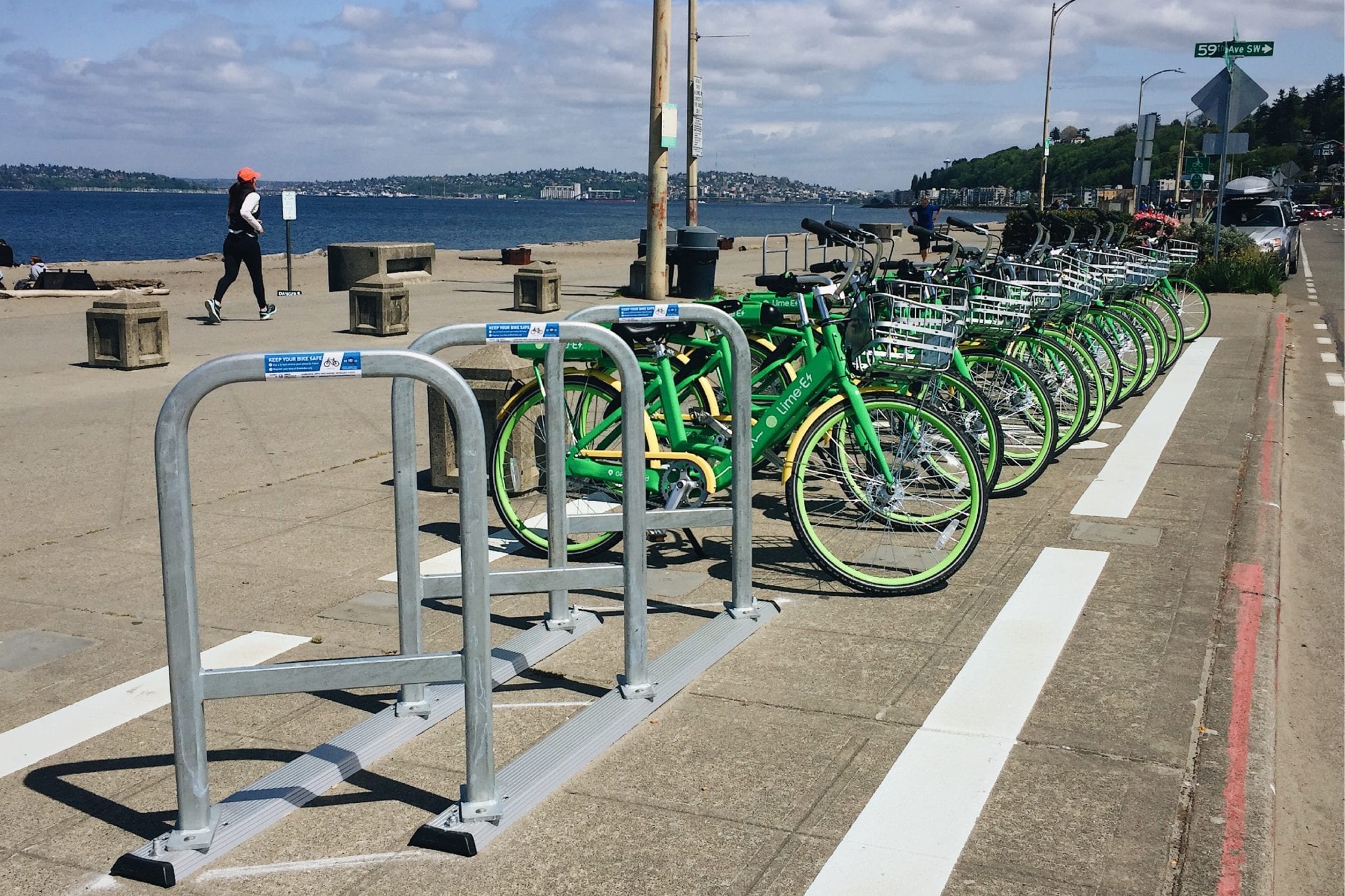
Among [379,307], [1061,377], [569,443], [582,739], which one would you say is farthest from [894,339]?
[379,307]

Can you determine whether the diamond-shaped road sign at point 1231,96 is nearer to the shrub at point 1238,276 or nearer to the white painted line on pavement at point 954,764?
the shrub at point 1238,276

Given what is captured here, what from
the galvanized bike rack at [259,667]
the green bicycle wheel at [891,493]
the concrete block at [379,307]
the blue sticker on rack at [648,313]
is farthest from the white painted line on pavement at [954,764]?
the concrete block at [379,307]

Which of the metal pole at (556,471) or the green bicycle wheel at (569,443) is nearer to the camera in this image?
the metal pole at (556,471)

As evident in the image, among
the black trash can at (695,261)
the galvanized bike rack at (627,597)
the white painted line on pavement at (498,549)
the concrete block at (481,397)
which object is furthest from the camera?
Result: the black trash can at (695,261)

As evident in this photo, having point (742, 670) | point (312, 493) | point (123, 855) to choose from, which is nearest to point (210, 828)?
point (123, 855)

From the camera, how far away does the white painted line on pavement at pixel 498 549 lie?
19.8 feet

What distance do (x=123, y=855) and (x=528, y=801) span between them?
1.04 meters

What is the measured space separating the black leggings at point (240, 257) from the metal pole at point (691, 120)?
25.5 ft

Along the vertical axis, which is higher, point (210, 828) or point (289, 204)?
point (289, 204)

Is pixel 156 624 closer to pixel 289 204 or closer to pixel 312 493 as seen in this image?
pixel 312 493

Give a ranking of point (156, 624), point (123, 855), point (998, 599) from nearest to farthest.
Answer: point (123, 855) → point (156, 624) → point (998, 599)

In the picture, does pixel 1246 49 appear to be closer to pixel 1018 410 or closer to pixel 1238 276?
pixel 1238 276

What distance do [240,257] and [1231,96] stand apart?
13.8 metres

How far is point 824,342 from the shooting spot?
5977mm
